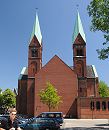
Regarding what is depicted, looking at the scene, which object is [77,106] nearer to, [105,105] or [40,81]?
[105,105]

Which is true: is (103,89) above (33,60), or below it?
below

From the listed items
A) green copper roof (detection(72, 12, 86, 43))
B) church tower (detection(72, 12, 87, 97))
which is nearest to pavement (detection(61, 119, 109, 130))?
church tower (detection(72, 12, 87, 97))

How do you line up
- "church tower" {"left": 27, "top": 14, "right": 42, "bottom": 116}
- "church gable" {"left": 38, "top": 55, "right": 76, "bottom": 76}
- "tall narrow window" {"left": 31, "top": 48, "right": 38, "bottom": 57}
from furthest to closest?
1. "tall narrow window" {"left": 31, "top": 48, "right": 38, "bottom": 57}
2. "church tower" {"left": 27, "top": 14, "right": 42, "bottom": 116}
3. "church gable" {"left": 38, "top": 55, "right": 76, "bottom": 76}

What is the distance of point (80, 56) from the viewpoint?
240 ft

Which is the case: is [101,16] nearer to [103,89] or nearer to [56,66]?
[56,66]

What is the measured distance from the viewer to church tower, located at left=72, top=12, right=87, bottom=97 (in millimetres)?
69750

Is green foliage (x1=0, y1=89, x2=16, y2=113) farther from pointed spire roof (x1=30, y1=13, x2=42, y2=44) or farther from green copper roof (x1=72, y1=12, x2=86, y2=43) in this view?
green copper roof (x1=72, y1=12, x2=86, y2=43)

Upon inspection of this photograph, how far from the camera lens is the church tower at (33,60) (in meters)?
70.2

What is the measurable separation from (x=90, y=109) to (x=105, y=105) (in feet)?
11.1

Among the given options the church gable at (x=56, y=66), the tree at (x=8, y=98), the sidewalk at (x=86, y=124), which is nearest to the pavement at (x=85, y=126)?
the sidewalk at (x=86, y=124)

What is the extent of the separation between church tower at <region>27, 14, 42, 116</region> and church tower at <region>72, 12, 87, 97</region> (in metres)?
8.84

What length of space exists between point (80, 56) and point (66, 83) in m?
8.69

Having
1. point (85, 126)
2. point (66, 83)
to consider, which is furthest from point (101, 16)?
point (66, 83)

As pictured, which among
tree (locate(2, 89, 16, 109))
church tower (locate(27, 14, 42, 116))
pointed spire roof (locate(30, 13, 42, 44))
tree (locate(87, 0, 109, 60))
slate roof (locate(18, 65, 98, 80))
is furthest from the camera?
tree (locate(2, 89, 16, 109))
